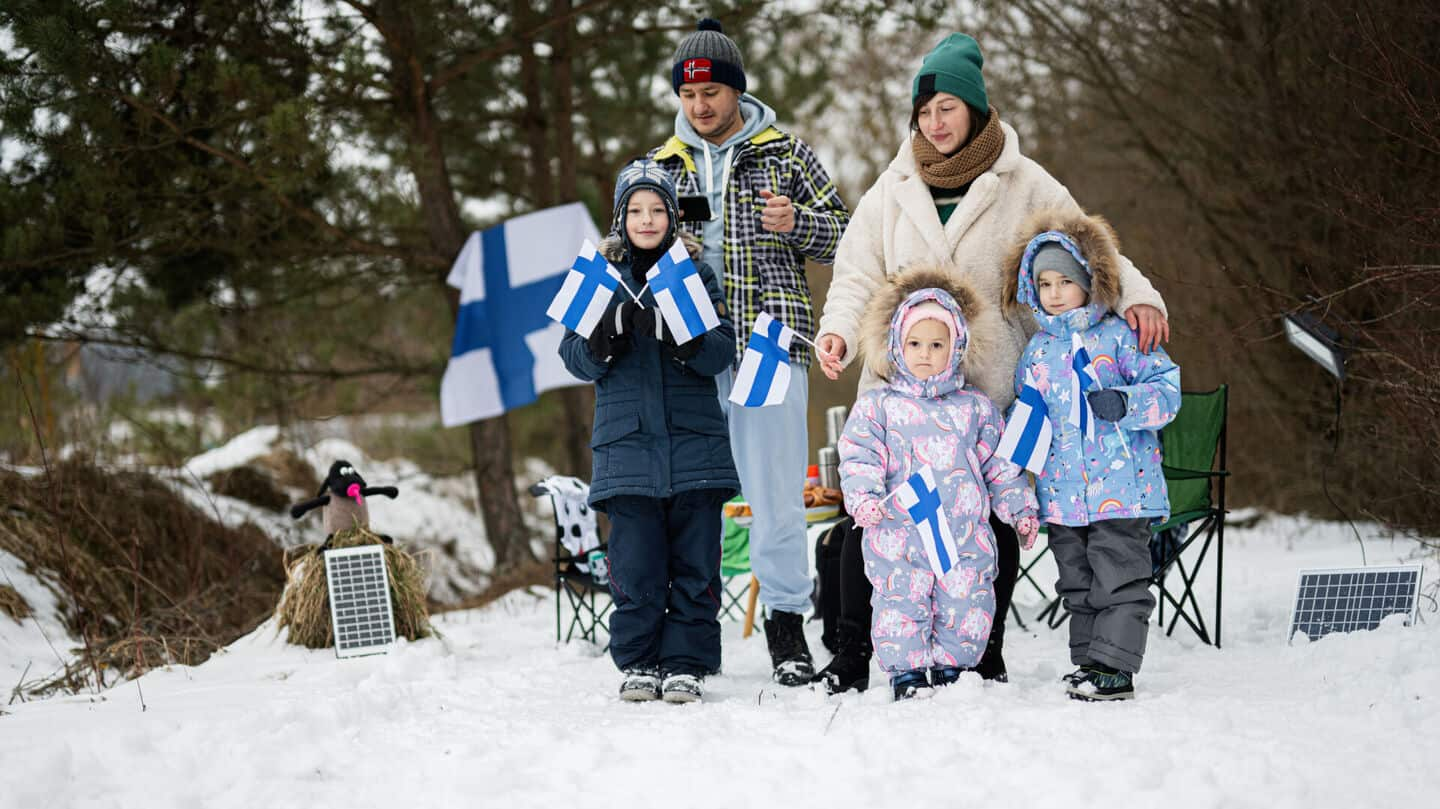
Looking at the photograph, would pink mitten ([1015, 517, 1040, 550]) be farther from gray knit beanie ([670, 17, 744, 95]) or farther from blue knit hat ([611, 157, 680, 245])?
gray knit beanie ([670, 17, 744, 95])

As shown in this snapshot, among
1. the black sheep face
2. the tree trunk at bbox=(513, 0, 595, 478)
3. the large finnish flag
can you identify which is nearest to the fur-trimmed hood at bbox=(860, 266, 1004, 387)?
the black sheep face

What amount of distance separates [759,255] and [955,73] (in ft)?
2.78

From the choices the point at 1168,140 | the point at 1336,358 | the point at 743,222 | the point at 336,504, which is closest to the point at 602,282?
the point at 743,222

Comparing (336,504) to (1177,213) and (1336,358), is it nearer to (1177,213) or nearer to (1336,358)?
(1336,358)

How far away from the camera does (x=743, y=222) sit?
3.93 metres

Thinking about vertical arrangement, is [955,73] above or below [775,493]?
above

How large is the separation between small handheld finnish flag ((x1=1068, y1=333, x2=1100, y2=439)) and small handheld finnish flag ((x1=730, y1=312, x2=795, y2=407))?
0.84 meters

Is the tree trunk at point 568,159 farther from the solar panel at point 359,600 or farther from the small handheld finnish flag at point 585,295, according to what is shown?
the small handheld finnish flag at point 585,295

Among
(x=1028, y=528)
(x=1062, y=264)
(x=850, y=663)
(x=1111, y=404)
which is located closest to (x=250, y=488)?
(x=850, y=663)

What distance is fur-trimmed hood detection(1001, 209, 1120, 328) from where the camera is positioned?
3.43 m

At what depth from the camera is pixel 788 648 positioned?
152 inches

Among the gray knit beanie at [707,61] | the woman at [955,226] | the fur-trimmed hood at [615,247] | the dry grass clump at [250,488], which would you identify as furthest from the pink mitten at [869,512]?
the dry grass clump at [250,488]

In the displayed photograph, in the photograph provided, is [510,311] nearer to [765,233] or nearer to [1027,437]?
[765,233]

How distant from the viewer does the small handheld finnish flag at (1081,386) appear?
3.34 metres
